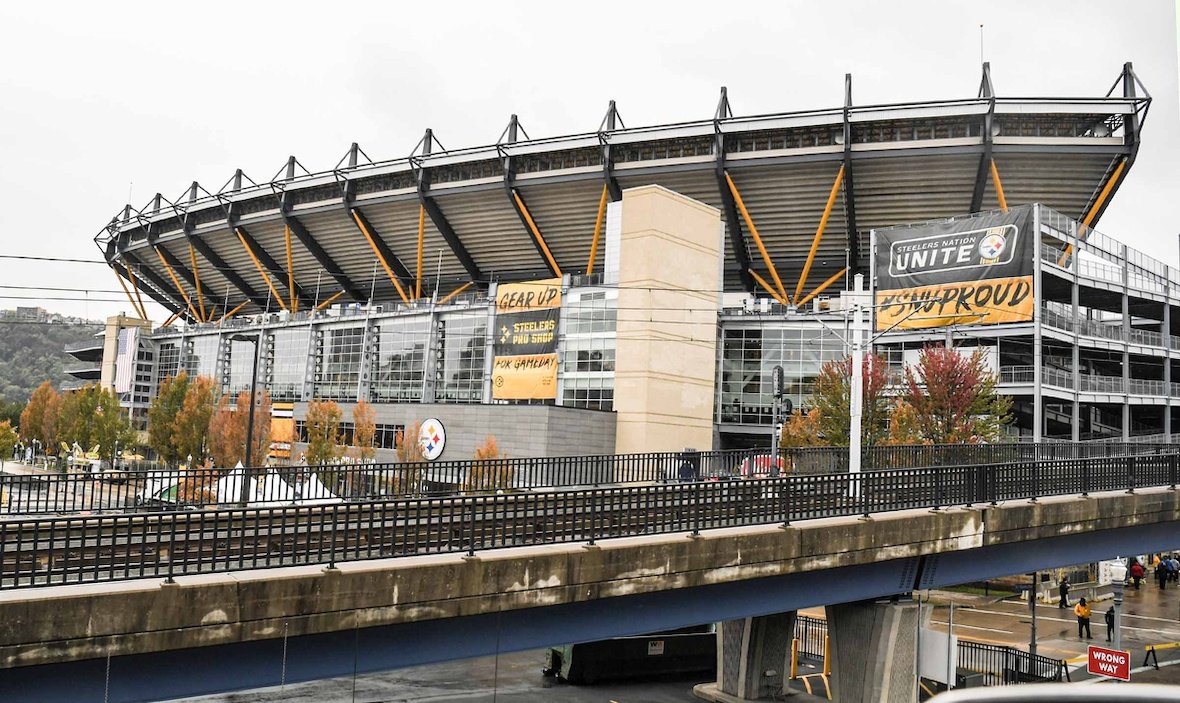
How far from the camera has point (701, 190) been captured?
68.1 metres

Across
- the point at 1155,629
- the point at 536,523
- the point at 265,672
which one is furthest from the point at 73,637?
the point at 1155,629

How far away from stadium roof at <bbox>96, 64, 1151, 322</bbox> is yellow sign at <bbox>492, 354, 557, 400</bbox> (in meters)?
13.6

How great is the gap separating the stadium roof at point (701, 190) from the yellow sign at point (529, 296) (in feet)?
32.4

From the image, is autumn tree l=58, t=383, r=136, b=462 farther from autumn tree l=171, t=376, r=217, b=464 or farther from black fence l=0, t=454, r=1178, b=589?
black fence l=0, t=454, r=1178, b=589

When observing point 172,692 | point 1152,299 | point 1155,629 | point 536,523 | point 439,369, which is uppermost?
point 1152,299

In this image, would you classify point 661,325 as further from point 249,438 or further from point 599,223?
point 249,438

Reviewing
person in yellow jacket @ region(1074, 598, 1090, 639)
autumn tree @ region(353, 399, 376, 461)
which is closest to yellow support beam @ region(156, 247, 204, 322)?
autumn tree @ region(353, 399, 376, 461)

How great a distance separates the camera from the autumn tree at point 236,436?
5106 cm

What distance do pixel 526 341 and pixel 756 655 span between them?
41677 millimetres

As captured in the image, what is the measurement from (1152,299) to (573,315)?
1499 inches

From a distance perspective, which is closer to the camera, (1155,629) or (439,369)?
(1155,629)

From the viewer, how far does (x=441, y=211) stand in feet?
255

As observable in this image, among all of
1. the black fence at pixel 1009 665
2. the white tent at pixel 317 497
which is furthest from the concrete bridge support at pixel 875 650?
the white tent at pixel 317 497

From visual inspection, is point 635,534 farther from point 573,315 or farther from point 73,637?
point 573,315
